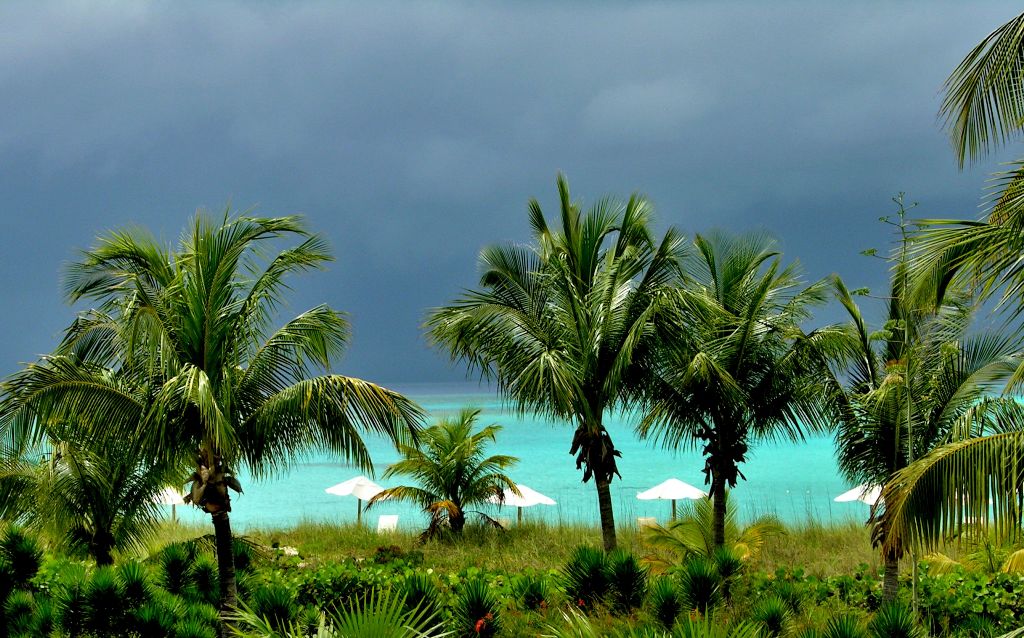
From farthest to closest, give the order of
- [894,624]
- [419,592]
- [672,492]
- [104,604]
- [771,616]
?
1. [672,492]
2. [104,604]
3. [771,616]
4. [419,592]
5. [894,624]

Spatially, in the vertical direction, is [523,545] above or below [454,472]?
below

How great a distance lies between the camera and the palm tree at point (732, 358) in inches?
548

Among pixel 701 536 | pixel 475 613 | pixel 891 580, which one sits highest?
pixel 475 613

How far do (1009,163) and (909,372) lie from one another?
12.7 feet

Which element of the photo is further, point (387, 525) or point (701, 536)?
point (387, 525)

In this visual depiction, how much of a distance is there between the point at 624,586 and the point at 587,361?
562 centimetres

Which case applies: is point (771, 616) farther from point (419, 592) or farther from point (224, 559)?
point (224, 559)

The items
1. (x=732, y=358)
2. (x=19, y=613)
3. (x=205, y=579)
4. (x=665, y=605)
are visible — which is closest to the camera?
(x=665, y=605)

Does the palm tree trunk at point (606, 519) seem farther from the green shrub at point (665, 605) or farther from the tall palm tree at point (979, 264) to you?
the tall palm tree at point (979, 264)

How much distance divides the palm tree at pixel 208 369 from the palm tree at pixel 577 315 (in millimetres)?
3597

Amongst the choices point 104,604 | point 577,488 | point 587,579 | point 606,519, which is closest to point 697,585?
point 587,579

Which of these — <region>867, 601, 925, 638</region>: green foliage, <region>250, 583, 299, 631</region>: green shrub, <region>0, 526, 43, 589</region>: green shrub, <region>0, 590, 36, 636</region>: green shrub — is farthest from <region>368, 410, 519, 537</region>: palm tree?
<region>867, 601, 925, 638</region>: green foliage

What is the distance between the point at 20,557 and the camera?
874 centimetres

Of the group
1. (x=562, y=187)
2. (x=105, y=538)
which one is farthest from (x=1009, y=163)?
(x=105, y=538)
